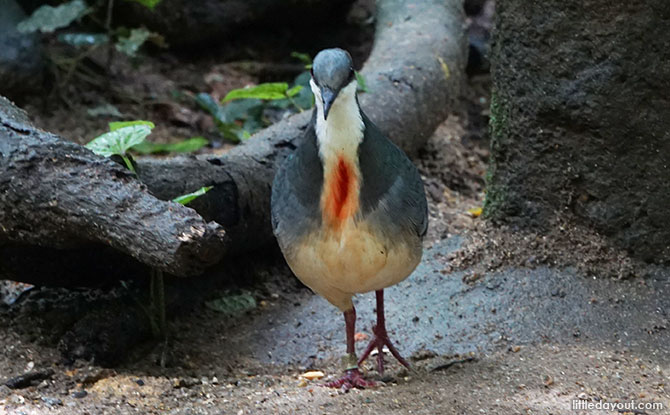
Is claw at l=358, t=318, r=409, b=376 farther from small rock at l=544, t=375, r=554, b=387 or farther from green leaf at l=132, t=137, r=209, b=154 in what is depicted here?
green leaf at l=132, t=137, r=209, b=154

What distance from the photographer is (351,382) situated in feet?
12.0

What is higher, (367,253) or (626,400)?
(367,253)

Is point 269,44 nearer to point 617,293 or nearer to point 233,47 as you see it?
point 233,47

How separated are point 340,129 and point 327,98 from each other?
21 centimetres

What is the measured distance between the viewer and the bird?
3.13 m

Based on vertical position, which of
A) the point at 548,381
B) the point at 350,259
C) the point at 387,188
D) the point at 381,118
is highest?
the point at 387,188

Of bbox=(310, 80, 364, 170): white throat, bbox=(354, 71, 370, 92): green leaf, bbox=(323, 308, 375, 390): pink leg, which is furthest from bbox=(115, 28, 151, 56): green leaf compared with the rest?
bbox=(310, 80, 364, 170): white throat

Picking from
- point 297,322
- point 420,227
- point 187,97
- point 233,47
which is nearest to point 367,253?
point 420,227

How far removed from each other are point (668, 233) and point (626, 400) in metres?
1.23

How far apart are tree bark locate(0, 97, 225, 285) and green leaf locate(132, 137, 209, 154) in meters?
2.54

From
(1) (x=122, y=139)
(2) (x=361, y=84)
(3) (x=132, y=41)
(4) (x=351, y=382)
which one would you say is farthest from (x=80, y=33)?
(4) (x=351, y=382)

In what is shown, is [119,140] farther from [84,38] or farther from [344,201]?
[84,38]

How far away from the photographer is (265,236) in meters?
4.82

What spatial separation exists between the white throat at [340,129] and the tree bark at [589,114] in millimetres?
1418
